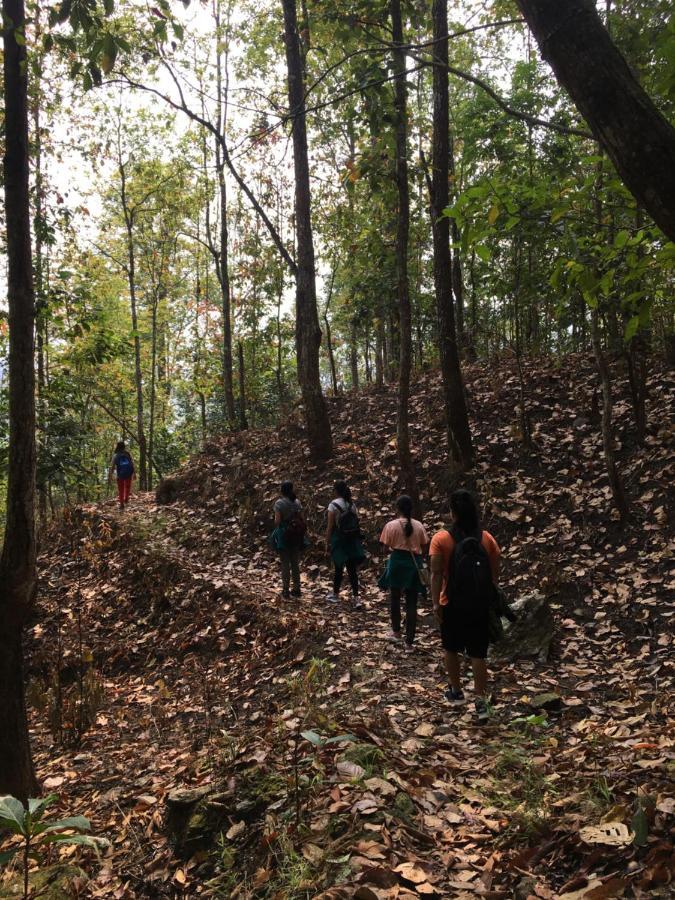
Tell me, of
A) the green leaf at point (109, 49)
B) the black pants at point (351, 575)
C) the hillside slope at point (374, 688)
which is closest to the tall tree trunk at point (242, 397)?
the hillside slope at point (374, 688)

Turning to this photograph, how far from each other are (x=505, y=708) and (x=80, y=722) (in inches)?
199

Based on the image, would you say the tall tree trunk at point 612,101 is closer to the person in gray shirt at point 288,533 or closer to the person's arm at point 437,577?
the person's arm at point 437,577

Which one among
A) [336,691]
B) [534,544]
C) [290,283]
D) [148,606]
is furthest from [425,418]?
[290,283]

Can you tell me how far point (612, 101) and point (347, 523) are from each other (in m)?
6.56

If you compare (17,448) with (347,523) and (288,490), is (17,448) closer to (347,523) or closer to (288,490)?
(288,490)

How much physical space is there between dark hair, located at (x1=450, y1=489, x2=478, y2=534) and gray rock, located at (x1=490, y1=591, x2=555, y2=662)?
2364mm

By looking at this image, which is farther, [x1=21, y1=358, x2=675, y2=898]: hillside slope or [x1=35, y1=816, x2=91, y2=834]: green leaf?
[x1=21, y1=358, x2=675, y2=898]: hillside slope

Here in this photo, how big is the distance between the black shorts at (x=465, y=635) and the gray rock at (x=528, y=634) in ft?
5.56

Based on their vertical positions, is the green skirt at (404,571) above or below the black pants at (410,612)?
above

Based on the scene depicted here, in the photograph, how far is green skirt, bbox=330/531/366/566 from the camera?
8852 mm

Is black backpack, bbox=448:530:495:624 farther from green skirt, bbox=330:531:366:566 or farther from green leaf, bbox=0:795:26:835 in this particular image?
green skirt, bbox=330:531:366:566

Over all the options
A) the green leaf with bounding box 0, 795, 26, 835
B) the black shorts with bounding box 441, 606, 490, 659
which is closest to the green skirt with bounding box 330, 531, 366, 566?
the black shorts with bounding box 441, 606, 490, 659

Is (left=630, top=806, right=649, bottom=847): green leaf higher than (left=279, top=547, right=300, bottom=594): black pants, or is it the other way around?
(left=279, top=547, right=300, bottom=594): black pants

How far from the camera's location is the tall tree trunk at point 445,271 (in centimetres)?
1055
